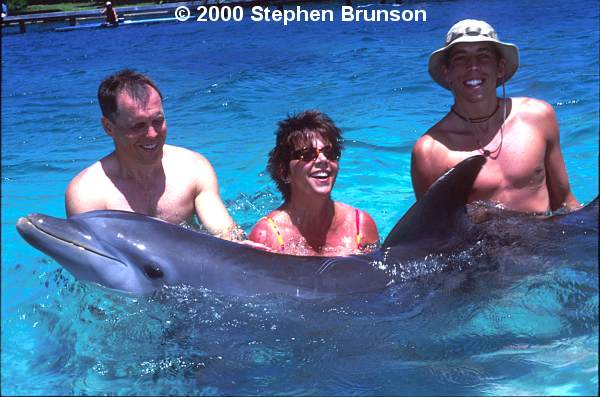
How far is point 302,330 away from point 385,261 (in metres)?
0.61

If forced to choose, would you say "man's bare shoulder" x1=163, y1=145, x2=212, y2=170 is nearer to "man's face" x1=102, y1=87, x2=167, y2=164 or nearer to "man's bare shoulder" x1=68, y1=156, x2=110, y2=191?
"man's face" x1=102, y1=87, x2=167, y2=164

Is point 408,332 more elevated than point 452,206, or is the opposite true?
point 452,206

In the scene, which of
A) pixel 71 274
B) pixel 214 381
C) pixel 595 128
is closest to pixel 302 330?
pixel 214 381

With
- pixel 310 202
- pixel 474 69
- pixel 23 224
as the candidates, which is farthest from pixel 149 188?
pixel 474 69

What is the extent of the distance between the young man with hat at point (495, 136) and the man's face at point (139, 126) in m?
1.79

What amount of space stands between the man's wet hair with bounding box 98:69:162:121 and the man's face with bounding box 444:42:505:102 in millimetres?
2080

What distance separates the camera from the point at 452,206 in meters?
4.22

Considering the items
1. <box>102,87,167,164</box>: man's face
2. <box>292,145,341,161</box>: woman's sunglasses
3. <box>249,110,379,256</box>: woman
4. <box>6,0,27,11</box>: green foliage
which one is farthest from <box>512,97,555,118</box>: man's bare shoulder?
<box>6,0,27,11</box>: green foliage

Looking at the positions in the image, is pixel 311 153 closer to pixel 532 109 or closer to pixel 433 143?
pixel 433 143

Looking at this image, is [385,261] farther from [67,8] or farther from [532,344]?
[67,8]

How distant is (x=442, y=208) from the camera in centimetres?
420

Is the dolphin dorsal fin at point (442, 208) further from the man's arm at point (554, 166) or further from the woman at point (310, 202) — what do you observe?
the man's arm at point (554, 166)

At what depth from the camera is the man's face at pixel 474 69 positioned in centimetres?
488

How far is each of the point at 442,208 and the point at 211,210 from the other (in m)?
1.98
